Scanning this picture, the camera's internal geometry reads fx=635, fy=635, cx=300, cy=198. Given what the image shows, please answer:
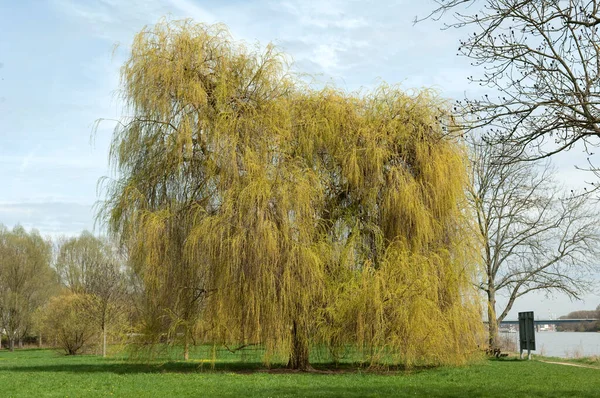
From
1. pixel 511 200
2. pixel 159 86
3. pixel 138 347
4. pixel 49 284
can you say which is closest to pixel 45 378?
pixel 138 347

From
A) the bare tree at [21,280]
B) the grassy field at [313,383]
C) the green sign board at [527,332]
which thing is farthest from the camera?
the bare tree at [21,280]

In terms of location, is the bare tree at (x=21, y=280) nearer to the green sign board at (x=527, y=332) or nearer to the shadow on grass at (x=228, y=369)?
the shadow on grass at (x=228, y=369)

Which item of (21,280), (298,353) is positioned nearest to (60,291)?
(21,280)

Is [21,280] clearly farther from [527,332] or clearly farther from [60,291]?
[527,332]

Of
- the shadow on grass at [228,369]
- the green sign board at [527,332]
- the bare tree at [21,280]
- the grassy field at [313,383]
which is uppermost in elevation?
the bare tree at [21,280]

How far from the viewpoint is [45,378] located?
615 inches

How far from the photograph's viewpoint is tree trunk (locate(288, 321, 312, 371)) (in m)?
18.0

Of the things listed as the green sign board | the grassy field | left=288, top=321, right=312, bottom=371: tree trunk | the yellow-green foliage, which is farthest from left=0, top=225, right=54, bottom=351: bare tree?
the green sign board

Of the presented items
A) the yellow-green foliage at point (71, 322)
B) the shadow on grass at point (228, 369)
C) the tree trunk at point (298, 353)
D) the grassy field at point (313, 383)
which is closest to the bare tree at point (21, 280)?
the yellow-green foliage at point (71, 322)

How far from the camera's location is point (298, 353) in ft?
60.5

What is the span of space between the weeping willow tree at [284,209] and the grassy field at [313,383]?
1.19m

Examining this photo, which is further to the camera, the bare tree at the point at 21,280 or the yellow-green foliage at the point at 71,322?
the bare tree at the point at 21,280

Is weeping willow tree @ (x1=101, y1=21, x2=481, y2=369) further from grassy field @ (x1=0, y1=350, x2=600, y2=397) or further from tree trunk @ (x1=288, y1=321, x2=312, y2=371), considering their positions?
grassy field @ (x1=0, y1=350, x2=600, y2=397)

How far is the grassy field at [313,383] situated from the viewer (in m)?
12.2
